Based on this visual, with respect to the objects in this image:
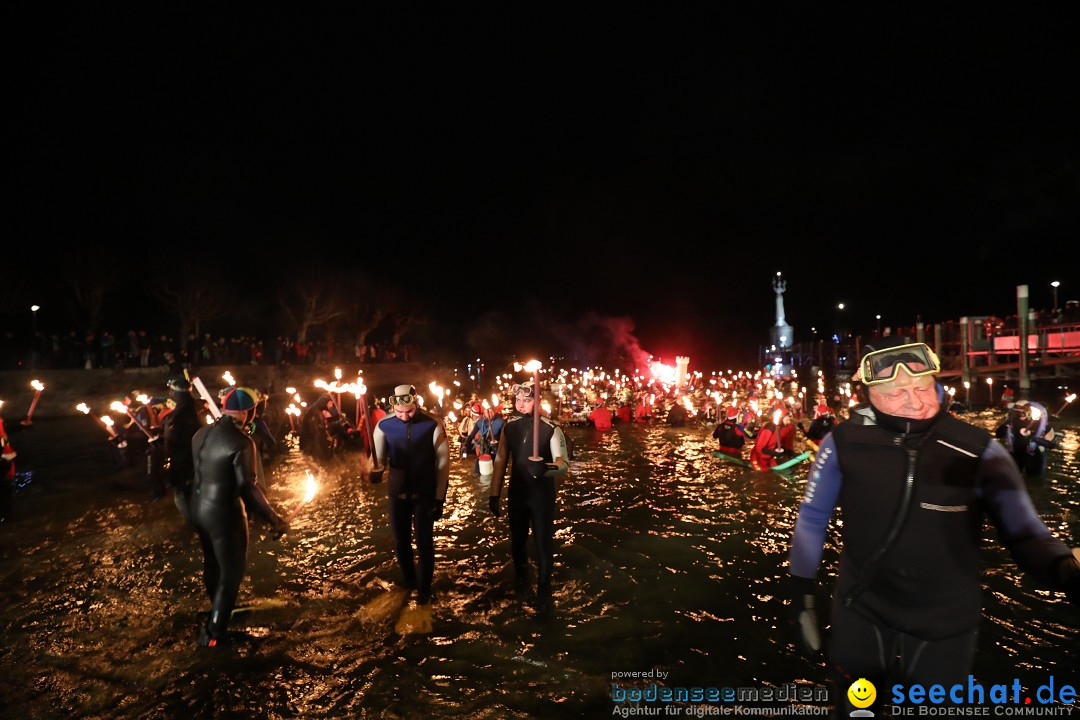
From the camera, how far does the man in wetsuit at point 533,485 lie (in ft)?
19.8

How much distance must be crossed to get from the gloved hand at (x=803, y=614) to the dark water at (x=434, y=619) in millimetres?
1911

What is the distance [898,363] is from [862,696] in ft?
5.21

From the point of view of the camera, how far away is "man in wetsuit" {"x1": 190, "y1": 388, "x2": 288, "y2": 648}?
4.98 metres

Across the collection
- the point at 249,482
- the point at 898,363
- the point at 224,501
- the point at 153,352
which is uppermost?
the point at 153,352

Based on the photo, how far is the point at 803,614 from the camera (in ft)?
9.51

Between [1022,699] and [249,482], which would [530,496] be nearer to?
[249,482]

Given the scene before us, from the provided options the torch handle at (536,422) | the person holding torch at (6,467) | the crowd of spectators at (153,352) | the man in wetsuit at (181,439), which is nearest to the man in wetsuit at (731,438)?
the torch handle at (536,422)

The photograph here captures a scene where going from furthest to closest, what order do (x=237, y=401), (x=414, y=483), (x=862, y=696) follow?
1. (x=414, y=483)
2. (x=237, y=401)
3. (x=862, y=696)

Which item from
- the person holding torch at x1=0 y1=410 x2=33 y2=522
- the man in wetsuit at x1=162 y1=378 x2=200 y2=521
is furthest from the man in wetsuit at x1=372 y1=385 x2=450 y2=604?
the person holding torch at x1=0 y1=410 x2=33 y2=522

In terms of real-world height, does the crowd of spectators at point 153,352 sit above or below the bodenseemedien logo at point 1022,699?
above

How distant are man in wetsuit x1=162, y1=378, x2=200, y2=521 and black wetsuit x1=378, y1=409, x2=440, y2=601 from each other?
1.94 metres

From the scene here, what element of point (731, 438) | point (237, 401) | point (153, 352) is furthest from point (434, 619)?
point (153, 352)

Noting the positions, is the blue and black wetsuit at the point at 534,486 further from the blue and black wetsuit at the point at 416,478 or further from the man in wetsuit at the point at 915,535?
the man in wetsuit at the point at 915,535

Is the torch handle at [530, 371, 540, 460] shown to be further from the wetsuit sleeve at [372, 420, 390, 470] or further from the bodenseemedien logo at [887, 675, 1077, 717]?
the bodenseemedien logo at [887, 675, 1077, 717]
